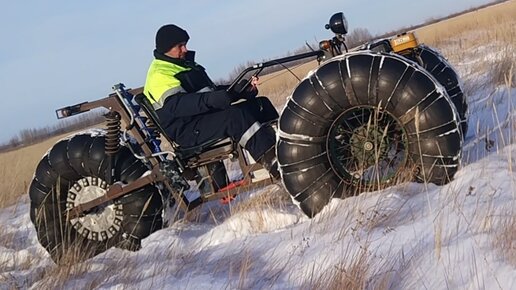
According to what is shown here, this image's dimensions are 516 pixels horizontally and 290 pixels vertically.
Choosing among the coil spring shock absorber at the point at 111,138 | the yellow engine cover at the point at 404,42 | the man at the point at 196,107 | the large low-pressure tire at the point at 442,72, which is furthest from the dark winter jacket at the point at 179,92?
the large low-pressure tire at the point at 442,72

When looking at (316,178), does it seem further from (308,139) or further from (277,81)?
(277,81)

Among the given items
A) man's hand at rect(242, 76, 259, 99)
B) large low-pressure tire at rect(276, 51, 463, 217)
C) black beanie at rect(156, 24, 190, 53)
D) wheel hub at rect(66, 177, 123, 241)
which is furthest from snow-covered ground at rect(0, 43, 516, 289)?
black beanie at rect(156, 24, 190, 53)

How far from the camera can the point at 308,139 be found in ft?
15.6

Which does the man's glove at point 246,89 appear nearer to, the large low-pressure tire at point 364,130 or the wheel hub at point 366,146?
the large low-pressure tire at point 364,130

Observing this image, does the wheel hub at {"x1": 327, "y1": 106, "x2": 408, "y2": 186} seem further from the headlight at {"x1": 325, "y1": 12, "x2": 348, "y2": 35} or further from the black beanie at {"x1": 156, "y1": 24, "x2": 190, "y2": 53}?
the black beanie at {"x1": 156, "y1": 24, "x2": 190, "y2": 53}

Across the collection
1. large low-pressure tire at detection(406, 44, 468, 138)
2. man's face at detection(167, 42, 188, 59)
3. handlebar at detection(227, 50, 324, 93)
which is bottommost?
large low-pressure tire at detection(406, 44, 468, 138)

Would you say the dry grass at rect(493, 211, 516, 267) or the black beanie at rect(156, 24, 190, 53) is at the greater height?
the black beanie at rect(156, 24, 190, 53)

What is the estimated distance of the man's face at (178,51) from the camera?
584 cm

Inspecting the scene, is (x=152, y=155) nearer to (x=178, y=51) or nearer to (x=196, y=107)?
(x=196, y=107)

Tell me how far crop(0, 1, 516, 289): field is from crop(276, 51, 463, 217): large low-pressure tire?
0.17m

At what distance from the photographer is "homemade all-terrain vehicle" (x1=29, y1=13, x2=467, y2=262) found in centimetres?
456


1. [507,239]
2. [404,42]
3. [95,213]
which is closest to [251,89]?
[404,42]

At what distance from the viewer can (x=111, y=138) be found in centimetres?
573

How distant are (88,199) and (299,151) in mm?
2280
